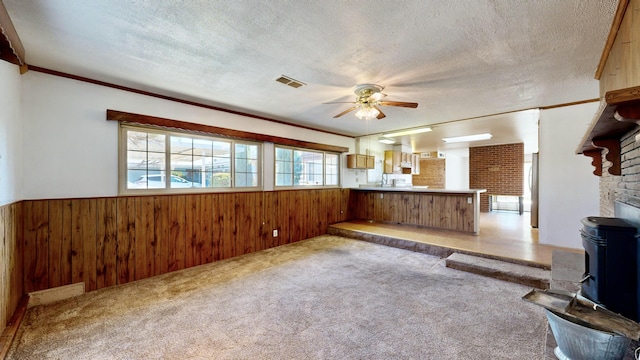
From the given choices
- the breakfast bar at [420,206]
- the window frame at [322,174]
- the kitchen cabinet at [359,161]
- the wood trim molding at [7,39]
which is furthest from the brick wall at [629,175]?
the kitchen cabinet at [359,161]

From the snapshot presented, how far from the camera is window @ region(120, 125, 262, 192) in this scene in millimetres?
3453

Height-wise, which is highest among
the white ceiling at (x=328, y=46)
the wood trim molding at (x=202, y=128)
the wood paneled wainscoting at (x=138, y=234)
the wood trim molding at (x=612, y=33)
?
the white ceiling at (x=328, y=46)

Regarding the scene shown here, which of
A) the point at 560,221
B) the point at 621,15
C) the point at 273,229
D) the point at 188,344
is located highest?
the point at 621,15

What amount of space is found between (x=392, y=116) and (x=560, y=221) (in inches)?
122

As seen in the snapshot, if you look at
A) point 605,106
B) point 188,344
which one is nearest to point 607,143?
point 605,106

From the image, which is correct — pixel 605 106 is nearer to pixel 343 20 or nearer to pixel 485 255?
pixel 343 20

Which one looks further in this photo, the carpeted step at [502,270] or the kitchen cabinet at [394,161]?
the kitchen cabinet at [394,161]

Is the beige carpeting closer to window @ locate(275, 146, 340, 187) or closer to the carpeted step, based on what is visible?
the carpeted step

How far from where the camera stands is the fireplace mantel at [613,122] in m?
1.21

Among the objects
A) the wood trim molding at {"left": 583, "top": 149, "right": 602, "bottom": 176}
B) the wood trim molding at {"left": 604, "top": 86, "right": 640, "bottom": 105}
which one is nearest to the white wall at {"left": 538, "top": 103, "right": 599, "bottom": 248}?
the wood trim molding at {"left": 583, "top": 149, "right": 602, "bottom": 176}

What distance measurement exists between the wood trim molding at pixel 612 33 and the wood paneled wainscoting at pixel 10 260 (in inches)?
192

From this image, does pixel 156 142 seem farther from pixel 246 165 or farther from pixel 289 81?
pixel 289 81

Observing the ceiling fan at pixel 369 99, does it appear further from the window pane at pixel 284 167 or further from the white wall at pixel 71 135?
the white wall at pixel 71 135

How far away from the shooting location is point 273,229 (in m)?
5.02
